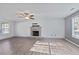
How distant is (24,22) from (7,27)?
5.19 ft

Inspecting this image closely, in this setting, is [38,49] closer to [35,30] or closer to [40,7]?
[40,7]

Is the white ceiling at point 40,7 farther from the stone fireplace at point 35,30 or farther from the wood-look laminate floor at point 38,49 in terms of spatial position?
the stone fireplace at point 35,30

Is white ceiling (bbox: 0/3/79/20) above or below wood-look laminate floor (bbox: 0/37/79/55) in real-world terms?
above

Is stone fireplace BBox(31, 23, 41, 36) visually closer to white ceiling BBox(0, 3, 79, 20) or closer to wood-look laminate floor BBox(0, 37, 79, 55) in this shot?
white ceiling BBox(0, 3, 79, 20)

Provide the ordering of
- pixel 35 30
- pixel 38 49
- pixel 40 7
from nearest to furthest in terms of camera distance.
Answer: pixel 38 49 < pixel 40 7 < pixel 35 30

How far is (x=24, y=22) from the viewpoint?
991cm

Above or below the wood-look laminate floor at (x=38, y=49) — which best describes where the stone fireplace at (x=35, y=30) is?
above

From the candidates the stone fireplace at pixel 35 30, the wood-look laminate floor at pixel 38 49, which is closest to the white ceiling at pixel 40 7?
the wood-look laminate floor at pixel 38 49

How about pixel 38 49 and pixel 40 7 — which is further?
pixel 40 7

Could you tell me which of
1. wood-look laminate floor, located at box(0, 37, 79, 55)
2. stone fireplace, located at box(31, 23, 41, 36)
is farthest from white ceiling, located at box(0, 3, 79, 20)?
stone fireplace, located at box(31, 23, 41, 36)

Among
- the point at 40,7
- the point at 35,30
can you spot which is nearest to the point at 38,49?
the point at 40,7

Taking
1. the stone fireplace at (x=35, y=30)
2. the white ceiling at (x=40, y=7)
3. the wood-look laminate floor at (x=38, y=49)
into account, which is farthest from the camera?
the stone fireplace at (x=35, y=30)

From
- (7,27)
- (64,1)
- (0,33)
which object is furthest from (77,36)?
(7,27)

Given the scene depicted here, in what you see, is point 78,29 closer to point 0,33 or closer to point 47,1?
point 47,1
